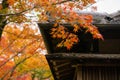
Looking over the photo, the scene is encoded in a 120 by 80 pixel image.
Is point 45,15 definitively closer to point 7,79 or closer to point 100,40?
point 100,40

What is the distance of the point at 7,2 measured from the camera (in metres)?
10.8

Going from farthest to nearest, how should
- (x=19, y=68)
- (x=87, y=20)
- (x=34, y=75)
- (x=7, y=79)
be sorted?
(x=34, y=75) < (x=19, y=68) < (x=7, y=79) < (x=87, y=20)

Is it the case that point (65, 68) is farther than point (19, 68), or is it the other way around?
point (19, 68)

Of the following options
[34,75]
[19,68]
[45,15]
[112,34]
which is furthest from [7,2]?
[34,75]

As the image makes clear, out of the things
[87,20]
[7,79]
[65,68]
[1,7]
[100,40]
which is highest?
[1,7]

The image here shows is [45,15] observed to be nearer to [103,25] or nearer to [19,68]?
[103,25]

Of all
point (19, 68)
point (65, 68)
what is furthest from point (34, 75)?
point (65, 68)

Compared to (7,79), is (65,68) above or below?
above

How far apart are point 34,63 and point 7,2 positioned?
19187 mm

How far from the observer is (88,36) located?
35.8ft

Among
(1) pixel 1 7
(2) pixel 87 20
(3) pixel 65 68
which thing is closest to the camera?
(2) pixel 87 20

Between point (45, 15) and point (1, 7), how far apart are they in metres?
1.59

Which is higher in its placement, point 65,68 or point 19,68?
point 65,68

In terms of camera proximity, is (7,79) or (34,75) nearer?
(7,79)
